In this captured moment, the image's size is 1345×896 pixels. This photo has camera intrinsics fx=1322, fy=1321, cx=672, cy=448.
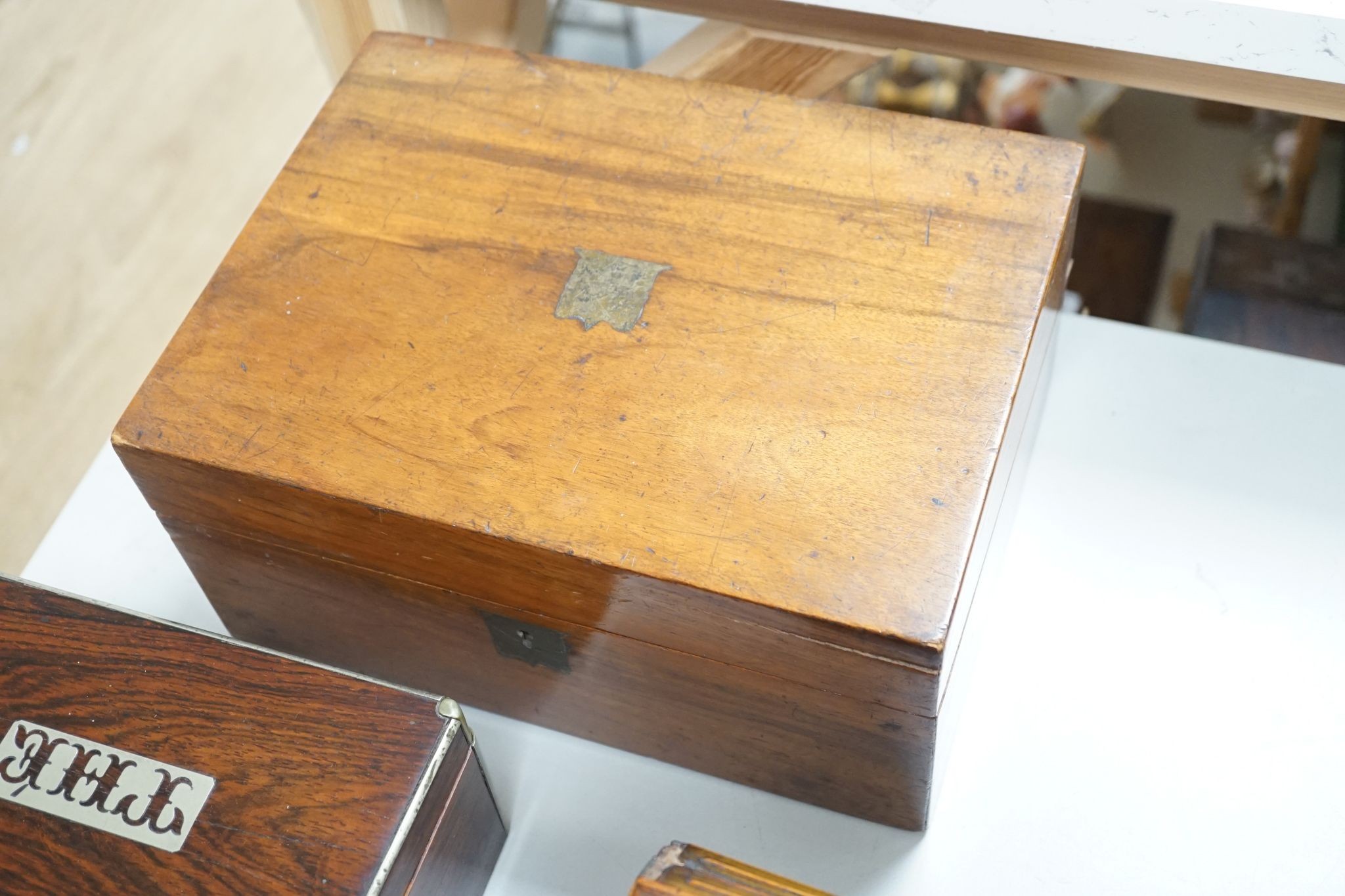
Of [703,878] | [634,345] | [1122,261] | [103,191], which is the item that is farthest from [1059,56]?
[103,191]

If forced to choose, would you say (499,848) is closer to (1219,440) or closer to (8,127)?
(1219,440)

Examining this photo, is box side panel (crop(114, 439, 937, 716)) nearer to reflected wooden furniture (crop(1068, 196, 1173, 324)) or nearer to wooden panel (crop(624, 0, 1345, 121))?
A: wooden panel (crop(624, 0, 1345, 121))

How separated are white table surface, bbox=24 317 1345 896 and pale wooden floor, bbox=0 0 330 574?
534 mm

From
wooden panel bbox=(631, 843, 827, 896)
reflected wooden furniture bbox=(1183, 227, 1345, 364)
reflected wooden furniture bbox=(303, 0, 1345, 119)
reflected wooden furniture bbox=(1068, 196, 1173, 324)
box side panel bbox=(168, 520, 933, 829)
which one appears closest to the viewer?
wooden panel bbox=(631, 843, 827, 896)

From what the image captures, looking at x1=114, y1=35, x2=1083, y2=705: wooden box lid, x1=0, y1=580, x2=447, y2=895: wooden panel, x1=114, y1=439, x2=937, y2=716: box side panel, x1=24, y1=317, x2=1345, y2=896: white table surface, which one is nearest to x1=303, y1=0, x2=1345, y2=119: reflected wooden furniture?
x1=114, y1=35, x2=1083, y2=705: wooden box lid

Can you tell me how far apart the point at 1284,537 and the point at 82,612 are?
79 centimetres

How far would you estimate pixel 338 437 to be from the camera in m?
0.75

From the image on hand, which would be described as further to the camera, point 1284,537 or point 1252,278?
point 1252,278

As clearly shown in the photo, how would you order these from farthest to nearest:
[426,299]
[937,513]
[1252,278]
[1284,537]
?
[1252,278]
[1284,537]
[426,299]
[937,513]

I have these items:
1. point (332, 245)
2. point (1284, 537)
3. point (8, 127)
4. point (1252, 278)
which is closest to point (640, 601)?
point (332, 245)

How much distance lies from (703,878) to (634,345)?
0.99 ft

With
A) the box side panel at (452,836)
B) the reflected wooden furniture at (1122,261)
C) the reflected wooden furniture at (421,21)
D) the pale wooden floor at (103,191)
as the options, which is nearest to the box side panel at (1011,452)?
the box side panel at (452,836)

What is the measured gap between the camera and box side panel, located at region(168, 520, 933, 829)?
744mm

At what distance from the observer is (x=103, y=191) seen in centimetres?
155
